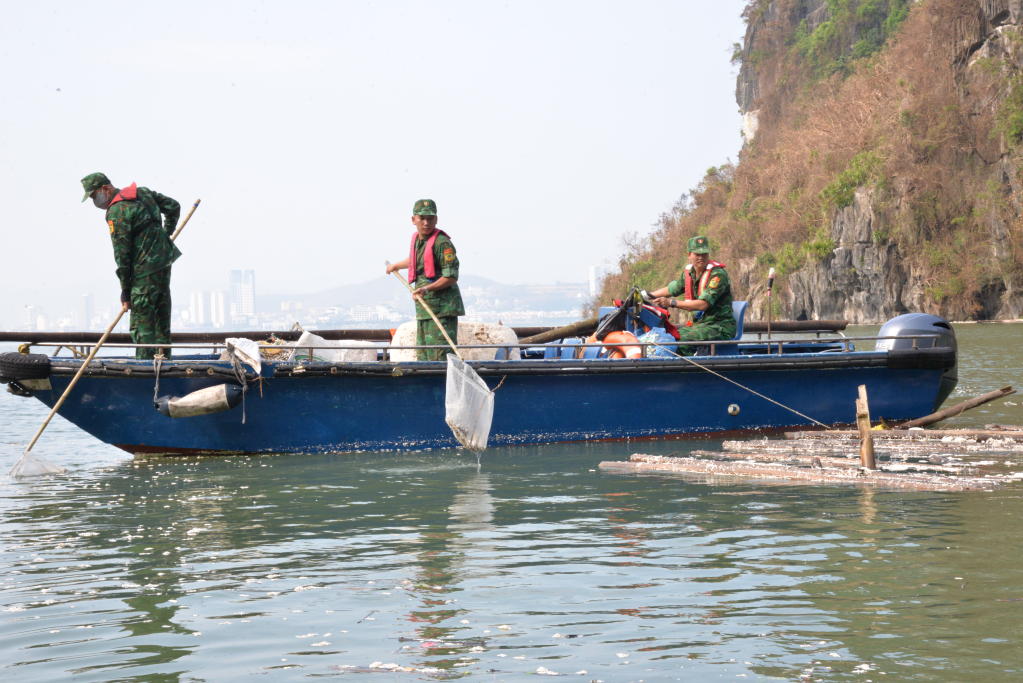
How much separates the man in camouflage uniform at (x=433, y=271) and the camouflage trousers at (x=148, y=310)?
240 cm

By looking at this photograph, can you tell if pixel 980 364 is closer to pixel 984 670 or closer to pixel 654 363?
pixel 654 363

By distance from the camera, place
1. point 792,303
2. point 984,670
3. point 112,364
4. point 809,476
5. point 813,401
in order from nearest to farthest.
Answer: point 984,670 → point 809,476 → point 112,364 → point 813,401 → point 792,303

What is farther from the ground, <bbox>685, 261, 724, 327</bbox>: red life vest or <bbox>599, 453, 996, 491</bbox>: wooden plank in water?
<bbox>685, 261, 724, 327</bbox>: red life vest

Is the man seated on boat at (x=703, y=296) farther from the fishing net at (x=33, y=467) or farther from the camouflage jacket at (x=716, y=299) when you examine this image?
the fishing net at (x=33, y=467)

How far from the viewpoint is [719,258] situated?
246 ft

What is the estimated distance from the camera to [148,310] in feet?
32.3

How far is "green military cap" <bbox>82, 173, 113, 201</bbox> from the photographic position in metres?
9.69

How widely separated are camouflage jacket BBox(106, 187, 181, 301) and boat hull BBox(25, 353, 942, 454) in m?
1.13

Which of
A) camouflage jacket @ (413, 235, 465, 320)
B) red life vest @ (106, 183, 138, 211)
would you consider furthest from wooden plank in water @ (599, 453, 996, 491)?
red life vest @ (106, 183, 138, 211)

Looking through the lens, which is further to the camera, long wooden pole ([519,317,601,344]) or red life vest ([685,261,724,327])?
long wooden pole ([519,317,601,344])

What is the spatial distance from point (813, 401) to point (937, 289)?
4530 cm

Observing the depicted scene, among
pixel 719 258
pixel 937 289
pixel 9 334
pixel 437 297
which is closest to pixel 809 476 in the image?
pixel 437 297

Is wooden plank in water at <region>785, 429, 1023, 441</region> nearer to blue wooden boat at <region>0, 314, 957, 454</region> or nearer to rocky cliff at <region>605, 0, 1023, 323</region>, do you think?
blue wooden boat at <region>0, 314, 957, 454</region>

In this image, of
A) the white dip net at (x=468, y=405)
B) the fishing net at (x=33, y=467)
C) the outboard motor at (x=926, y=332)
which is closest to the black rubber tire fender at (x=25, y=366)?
the fishing net at (x=33, y=467)
